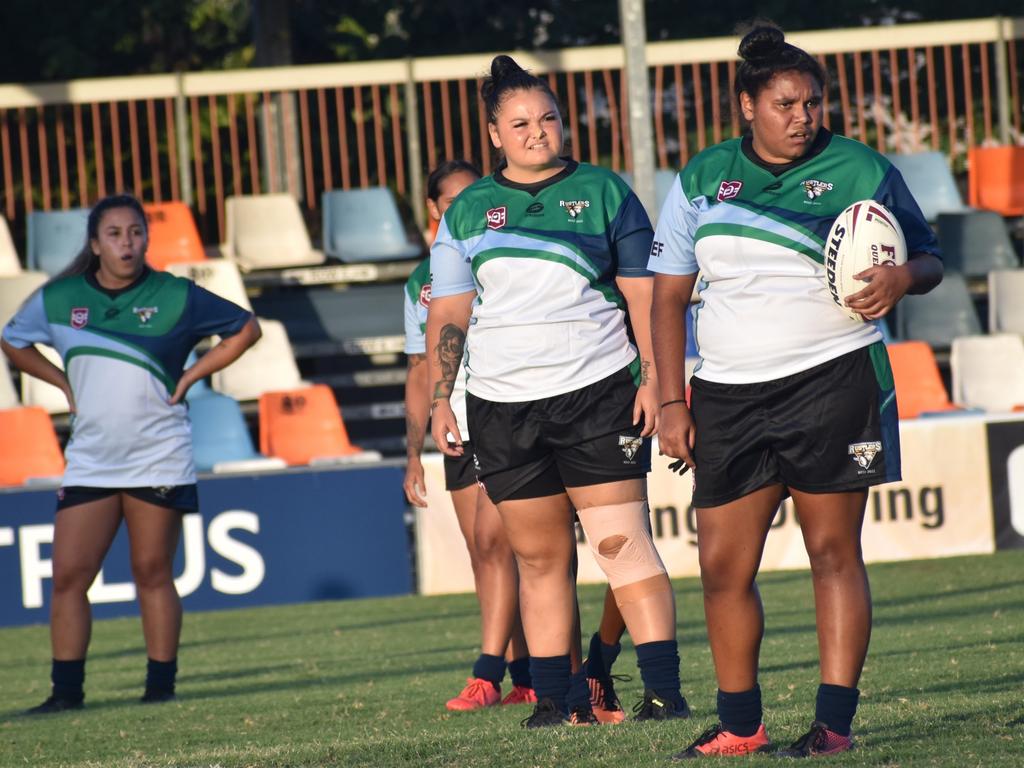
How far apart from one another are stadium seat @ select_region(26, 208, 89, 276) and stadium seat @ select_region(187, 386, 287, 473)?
3.16m

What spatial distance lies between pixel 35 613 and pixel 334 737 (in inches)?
252

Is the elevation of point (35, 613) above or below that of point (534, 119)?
below

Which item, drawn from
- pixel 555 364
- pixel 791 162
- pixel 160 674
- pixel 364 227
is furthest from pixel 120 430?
pixel 364 227

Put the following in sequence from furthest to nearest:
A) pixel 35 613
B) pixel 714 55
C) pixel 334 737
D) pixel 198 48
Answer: pixel 198 48
pixel 714 55
pixel 35 613
pixel 334 737

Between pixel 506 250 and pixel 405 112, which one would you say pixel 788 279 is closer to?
pixel 506 250

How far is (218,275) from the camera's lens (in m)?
14.5

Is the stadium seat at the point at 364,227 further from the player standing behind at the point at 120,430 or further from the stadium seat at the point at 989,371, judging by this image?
the player standing behind at the point at 120,430

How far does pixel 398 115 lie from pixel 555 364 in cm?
1288

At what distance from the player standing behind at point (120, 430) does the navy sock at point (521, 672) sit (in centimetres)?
158

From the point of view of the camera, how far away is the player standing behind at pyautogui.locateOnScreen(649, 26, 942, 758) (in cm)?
431

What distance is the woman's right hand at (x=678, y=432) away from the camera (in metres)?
4.46

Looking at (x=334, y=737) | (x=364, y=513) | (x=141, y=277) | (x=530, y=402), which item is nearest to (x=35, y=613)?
(x=364, y=513)

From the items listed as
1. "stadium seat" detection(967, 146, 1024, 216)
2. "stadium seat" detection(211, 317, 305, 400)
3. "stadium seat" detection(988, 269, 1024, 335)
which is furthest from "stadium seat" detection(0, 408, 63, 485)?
"stadium seat" detection(967, 146, 1024, 216)

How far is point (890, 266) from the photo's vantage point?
422cm
